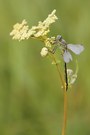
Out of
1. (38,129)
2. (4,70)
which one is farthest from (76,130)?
(4,70)

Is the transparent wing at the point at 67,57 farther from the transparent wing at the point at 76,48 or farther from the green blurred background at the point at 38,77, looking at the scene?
the green blurred background at the point at 38,77

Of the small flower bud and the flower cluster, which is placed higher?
the flower cluster

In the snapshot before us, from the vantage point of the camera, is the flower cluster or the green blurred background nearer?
the flower cluster

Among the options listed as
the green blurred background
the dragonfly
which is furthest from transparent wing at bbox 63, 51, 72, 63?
the green blurred background

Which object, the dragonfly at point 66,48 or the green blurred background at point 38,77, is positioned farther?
the green blurred background at point 38,77

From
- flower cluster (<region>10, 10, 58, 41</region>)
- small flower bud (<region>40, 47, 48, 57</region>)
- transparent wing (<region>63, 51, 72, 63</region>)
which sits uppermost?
flower cluster (<region>10, 10, 58, 41</region>)

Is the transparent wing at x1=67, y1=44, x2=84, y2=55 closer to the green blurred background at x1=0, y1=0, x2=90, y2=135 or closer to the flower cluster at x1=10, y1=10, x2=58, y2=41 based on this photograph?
the flower cluster at x1=10, y1=10, x2=58, y2=41

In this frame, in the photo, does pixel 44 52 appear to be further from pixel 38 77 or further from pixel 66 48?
pixel 38 77

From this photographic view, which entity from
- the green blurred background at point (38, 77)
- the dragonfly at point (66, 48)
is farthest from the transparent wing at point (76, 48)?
the green blurred background at point (38, 77)

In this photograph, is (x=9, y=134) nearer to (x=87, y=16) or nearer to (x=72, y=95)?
(x=72, y=95)
